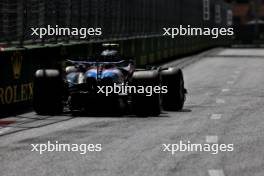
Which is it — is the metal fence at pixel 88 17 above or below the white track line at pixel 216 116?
above

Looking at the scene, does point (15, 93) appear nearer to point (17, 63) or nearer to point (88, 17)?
point (17, 63)

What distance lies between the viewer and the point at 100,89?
608 inches

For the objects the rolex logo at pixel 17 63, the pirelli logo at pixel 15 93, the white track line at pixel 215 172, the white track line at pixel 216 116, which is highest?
the rolex logo at pixel 17 63

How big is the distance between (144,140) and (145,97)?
3179 millimetres

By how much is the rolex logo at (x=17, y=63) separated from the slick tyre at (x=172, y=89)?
2727mm

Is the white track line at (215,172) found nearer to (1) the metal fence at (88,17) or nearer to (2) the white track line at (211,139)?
(2) the white track line at (211,139)

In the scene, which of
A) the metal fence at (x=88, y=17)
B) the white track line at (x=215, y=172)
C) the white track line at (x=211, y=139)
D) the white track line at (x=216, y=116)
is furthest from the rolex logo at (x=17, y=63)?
the white track line at (x=215, y=172)

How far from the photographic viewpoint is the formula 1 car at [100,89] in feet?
50.3

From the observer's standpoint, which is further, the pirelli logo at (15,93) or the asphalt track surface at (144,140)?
the pirelli logo at (15,93)

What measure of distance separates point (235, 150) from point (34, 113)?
237 inches

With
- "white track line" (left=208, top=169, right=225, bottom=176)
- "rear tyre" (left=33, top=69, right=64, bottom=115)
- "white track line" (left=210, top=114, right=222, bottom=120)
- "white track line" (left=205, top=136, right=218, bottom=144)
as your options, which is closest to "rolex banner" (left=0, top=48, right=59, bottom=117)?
"rear tyre" (left=33, top=69, right=64, bottom=115)

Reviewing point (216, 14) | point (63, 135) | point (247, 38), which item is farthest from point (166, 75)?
point (247, 38)

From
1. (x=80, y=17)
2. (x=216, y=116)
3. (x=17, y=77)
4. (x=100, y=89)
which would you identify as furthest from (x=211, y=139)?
(x=80, y=17)

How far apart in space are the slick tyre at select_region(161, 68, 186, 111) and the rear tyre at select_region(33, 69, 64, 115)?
1.96 meters
